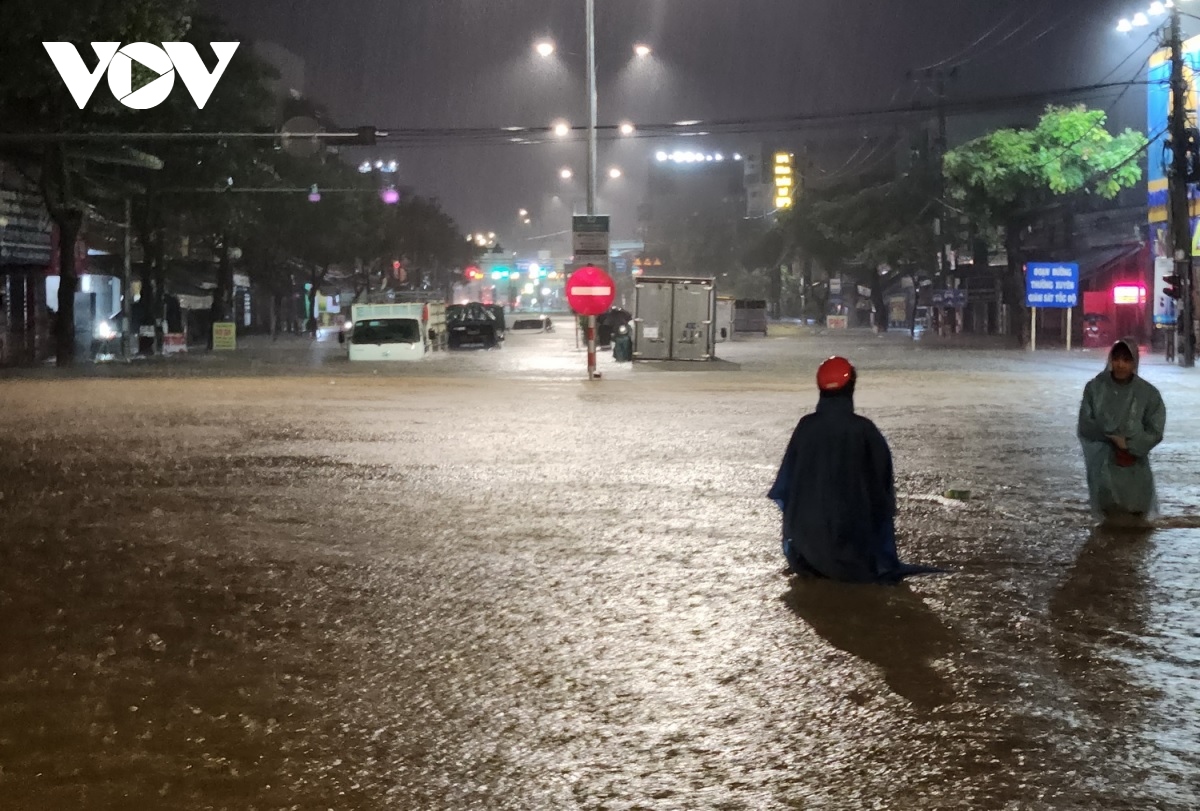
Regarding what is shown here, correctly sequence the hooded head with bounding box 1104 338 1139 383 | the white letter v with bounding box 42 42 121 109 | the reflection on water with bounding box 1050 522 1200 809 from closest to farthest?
the reflection on water with bounding box 1050 522 1200 809 < the hooded head with bounding box 1104 338 1139 383 < the white letter v with bounding box 42 42 121 109

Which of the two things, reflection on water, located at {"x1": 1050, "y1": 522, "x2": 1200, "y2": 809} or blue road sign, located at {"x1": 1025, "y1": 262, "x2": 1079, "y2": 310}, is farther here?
blue road sign, located at {"x1": 1025, "y1": 262, "x2": 1079, "y2": 310}

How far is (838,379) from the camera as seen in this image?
885cm

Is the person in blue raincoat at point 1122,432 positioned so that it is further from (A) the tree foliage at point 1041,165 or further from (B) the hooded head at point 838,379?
(A) the tree foliage at point 1041,165

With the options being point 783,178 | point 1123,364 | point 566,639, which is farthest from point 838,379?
point 783,178

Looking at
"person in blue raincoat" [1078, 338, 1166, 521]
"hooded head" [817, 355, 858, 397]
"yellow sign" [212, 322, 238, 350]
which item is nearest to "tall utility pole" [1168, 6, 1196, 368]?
"person in blue raincoat" [1078, 338, 1166, 521]

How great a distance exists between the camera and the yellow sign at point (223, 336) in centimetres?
5566

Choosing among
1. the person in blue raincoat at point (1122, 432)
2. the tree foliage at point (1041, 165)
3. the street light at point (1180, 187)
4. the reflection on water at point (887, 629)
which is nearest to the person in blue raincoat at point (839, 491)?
the reflection on water at point (887, 629)

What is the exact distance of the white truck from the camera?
144 feet

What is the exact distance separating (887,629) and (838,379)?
1.63m

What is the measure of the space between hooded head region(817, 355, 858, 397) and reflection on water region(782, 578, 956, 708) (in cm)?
125

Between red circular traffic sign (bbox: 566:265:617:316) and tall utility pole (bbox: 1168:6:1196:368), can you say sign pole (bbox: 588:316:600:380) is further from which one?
tall utility pole (bbox: 1168:6:1196:368)

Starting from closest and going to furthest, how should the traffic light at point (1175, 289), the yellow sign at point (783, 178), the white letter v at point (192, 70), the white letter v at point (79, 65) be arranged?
the white letter v at point (79, 65)
the white letter v at point (192, 70)
the traffic light at point (1175, 289)
the yellow sign at point (783, 178)

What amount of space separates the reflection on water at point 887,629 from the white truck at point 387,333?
35.4 m

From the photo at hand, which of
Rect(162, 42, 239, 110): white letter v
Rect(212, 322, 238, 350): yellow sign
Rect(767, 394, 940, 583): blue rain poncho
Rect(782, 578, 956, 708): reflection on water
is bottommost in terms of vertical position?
Rect(782, 578, 956, 708): reflection on water
